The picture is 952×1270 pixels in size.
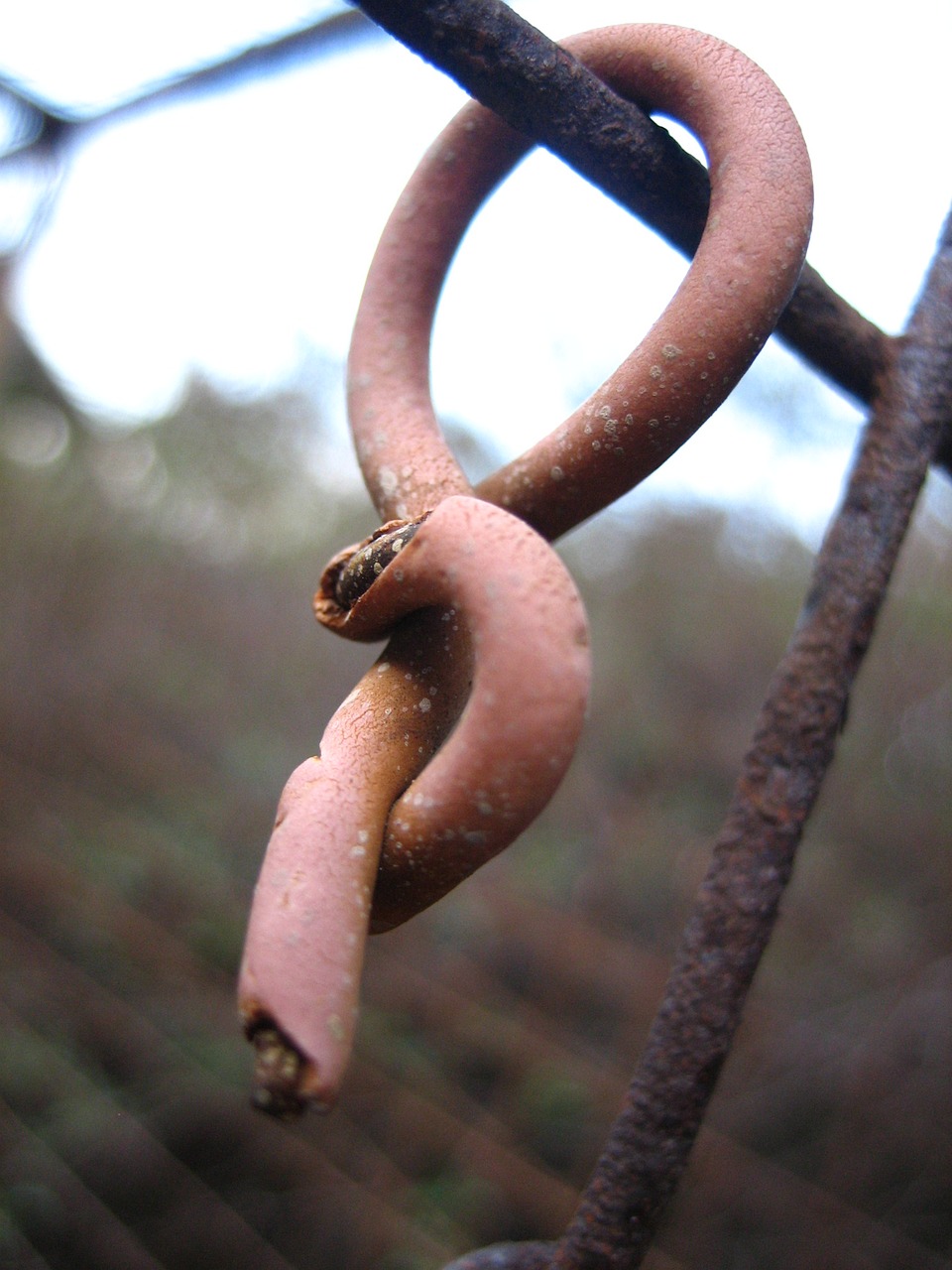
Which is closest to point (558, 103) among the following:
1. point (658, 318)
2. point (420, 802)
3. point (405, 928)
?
point (658, 318)

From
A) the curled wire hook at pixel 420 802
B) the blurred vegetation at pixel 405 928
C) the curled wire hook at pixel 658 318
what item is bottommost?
the blurred vegetation at pixel 405 928

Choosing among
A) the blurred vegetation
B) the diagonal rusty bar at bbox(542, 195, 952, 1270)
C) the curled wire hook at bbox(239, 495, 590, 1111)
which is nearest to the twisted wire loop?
A: the curled wire hook at bbox(239, 495, 590, 1111)

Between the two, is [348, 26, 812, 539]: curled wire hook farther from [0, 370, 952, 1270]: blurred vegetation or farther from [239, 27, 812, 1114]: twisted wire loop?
[0, 370, 952, 1270]: blurred vegetation

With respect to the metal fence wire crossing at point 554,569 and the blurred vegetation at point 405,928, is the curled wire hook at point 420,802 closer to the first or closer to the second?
the metal fence wire crossing at point 554,569

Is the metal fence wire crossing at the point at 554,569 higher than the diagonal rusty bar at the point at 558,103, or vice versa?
the diagonal rusty bar at the point at 558,103

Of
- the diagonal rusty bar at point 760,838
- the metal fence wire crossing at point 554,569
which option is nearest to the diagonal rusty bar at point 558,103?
the metal fence wire crossing at point 554,569

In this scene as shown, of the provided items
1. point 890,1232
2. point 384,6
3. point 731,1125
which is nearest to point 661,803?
point 731,1125

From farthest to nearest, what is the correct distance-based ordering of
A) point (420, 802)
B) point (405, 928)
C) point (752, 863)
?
point (405, 928) → point (752, 863) → point (420, 802)

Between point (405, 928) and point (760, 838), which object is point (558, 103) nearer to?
point (760, 838)
